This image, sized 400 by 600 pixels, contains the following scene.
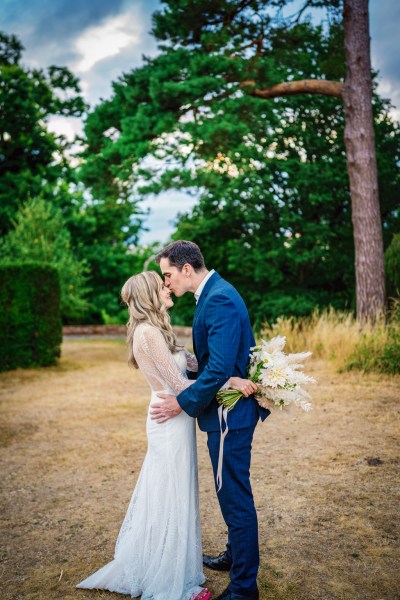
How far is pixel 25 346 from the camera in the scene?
12.7 m

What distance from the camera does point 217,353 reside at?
2.85 meters

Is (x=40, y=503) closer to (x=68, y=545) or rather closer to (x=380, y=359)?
(x=68, y=545)

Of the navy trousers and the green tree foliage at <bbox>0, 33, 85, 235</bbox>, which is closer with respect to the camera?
the navy trousers

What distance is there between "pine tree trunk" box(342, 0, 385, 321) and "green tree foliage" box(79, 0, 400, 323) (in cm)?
188

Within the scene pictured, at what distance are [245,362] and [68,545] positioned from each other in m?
2.14

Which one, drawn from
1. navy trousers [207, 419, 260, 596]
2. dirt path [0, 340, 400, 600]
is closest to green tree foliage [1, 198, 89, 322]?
dirt path [0, 340, 400, 600]

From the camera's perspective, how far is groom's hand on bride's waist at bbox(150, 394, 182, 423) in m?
3.13

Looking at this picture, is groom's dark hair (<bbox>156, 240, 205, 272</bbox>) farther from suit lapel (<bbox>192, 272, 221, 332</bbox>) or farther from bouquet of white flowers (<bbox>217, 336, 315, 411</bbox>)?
bouquet of white flowers (<bbox>217, 336, 315, 411</bbox>)

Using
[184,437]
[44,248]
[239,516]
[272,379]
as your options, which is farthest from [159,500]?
[44,248]

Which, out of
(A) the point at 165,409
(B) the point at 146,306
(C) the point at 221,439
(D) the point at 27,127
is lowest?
(C) the point at 221,439

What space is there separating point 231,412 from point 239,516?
555 millimetres

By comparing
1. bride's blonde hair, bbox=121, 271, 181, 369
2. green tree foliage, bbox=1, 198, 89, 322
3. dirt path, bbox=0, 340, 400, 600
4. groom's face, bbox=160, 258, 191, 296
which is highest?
green tree foliage, bbox=1, 198, 89, 322

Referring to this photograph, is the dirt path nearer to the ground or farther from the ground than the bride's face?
nearer to the ground

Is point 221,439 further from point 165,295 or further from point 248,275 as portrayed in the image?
point 248,275
